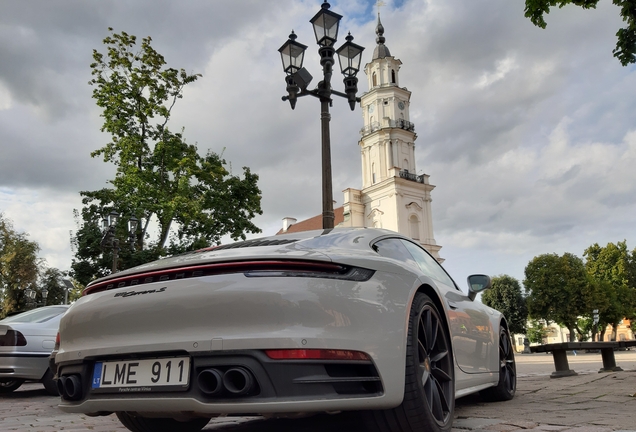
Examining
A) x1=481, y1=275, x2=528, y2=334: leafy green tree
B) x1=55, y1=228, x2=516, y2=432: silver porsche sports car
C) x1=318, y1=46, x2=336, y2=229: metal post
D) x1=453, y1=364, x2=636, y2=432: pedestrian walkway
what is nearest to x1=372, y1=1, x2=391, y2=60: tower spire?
x1=481, y1=275, x2=528, y2=334: leafy green tree

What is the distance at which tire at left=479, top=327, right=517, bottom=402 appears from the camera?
4.90m

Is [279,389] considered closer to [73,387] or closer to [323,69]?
[73,387]

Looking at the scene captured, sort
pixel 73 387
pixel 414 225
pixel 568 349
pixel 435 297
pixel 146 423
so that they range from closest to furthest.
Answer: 1. pixel 73 387
2. pixel 435 297
3. pixel 146 423
4. pixel 568 349
5. pixel 414 225

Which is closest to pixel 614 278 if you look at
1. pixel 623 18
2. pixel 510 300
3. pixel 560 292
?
pixel 510 300

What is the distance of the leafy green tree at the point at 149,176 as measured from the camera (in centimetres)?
2281

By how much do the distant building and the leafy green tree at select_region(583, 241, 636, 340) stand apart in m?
18.6

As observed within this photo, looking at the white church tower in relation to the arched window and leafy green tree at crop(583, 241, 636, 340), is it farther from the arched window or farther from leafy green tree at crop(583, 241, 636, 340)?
leafy green tree at crop(583, 241, 636, 340)

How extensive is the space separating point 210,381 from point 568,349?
6.85m

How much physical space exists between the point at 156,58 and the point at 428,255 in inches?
920

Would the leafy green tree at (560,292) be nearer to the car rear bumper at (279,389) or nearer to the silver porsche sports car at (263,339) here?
the silver porsche sports car at (263,339)

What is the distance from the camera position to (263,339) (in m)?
2.33

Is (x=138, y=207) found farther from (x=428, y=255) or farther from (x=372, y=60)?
(x=372, y=60)

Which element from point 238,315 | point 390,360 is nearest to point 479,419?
point 390,360

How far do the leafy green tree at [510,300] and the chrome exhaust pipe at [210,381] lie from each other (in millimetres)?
65280
